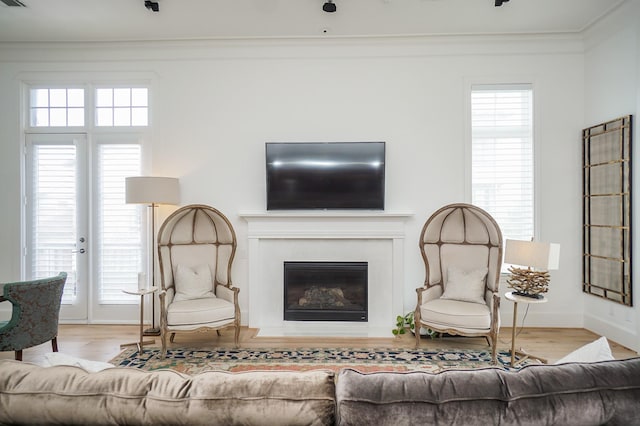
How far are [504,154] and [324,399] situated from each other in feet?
13.4

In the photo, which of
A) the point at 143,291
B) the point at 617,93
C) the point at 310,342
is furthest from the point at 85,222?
the point at 617,93

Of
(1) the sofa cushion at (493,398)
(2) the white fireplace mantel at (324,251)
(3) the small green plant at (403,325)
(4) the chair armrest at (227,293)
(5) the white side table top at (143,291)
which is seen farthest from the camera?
(2) the white fireplace mantel at (324,251)

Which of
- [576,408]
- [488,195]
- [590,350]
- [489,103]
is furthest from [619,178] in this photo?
[576,408]

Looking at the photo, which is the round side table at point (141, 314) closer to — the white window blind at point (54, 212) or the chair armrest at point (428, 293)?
the white window blind at point (54, 212)

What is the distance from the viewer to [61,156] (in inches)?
173

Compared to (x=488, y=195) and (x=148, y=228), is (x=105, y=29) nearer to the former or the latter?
(x=148, y=228)

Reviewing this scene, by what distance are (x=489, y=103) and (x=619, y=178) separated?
59.9 inches

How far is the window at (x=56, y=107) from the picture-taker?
4422 mm

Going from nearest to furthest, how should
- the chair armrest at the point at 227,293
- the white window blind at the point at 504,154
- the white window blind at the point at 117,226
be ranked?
the chair armrest at the point at 227,293 → the white window blind at the point at 504,154 → the white window blind at the point at 117,226

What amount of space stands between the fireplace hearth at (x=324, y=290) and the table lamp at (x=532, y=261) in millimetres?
1538

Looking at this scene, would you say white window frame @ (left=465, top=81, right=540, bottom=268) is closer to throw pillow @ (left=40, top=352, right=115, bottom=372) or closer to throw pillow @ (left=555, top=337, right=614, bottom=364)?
throw pillow @ (left=555, top=337, right=614, bottom=364)

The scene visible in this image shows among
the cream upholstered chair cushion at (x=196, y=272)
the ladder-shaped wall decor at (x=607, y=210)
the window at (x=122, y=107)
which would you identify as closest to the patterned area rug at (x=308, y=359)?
the cream upholstered chair cushion at (x=196, y=272)

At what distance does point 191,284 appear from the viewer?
378 centimetres

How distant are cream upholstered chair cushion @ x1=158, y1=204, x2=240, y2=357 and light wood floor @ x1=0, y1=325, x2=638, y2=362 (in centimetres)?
24
